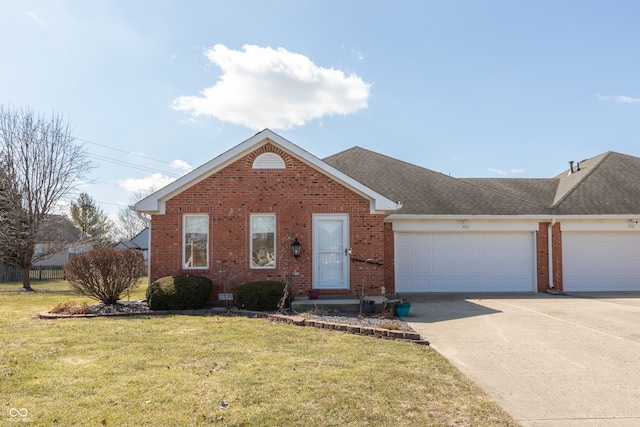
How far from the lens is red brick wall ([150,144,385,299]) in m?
12.1

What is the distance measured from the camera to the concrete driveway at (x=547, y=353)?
15.1 feet

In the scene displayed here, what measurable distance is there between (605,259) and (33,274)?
33.2 meters

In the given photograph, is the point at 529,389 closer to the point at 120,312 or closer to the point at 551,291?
the point at 120,312

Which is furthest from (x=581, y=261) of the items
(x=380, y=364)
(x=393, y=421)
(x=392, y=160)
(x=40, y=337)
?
(x=40, y=337)

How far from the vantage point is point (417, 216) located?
14758 millimetres

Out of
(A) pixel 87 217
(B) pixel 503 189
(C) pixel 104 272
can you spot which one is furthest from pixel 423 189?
(A) pixel 87 217

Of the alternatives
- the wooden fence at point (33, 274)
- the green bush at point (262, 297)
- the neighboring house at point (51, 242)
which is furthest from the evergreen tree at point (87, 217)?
the green bush at point (262, 297)

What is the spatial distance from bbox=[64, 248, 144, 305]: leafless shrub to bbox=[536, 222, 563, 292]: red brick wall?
12.9 m

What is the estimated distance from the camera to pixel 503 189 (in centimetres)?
1847

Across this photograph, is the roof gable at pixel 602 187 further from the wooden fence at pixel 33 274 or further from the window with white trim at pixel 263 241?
the wooden fence at pixel 33 274

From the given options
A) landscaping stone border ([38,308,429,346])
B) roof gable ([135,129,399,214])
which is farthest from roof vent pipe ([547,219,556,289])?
landscaping stone border ([38,308,429,346])

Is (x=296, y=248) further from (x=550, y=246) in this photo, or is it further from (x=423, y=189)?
(x=550, y=246)

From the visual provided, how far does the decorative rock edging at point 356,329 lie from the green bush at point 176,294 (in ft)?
7.31

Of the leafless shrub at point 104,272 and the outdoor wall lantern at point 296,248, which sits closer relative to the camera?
the leafless shrub at point 104,272
